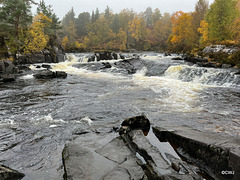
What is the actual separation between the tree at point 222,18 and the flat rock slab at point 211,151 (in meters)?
29.2

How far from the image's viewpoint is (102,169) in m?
3.36

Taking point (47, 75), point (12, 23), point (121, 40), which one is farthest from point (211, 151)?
point (121, 40)

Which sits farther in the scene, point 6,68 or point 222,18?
point 222,18

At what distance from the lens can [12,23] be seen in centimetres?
2644

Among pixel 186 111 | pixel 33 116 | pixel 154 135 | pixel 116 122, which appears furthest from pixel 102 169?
pixel 186 111

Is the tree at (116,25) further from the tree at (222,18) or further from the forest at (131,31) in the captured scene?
the tree at (222,18)

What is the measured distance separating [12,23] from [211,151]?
110 feet

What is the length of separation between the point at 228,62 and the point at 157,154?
18.3m

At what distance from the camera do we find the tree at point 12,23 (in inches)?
968

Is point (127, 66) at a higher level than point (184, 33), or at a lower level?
lower

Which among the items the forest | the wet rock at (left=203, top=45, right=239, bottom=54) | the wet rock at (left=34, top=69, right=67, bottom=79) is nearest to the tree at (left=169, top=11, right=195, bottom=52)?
the forest

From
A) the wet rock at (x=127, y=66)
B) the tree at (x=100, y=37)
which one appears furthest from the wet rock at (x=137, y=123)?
the tree at (x=100, y=37)

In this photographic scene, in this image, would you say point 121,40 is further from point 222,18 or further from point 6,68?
point 6,68

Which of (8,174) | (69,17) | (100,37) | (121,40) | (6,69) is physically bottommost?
(8,174)
